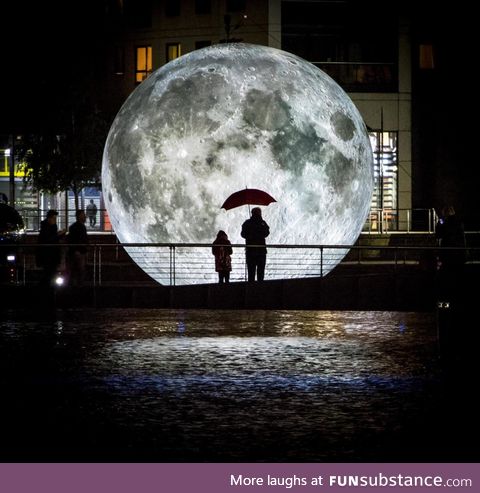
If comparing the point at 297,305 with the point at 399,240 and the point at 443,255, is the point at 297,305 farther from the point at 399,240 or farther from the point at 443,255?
the point at 399,240

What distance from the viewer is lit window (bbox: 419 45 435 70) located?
162ft

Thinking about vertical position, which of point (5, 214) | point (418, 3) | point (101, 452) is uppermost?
point (418, 3)

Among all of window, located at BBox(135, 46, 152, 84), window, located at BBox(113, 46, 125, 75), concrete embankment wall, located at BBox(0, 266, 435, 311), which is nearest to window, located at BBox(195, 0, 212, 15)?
window, located at BBox(135, 46, 152, 84)

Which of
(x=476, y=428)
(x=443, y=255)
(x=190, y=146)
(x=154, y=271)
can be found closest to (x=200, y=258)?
(x=154, y=271)

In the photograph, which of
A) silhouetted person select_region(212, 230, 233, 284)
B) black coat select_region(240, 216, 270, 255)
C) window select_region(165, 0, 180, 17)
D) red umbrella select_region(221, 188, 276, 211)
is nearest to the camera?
silhouetted person select_region(212, 230, 233, 284)

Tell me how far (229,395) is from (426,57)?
41893 millimetres

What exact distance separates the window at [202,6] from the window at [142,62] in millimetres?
2983

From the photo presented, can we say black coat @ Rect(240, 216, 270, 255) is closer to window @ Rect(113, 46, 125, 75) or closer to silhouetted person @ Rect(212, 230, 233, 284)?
silhouetted person @ Rect(212, 230, 233, 284)

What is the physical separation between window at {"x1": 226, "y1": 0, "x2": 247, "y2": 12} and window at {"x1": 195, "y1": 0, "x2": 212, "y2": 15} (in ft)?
2.97

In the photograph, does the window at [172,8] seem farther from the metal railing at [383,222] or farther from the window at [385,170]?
the window at [385,170]

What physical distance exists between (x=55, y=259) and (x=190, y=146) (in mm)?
3177

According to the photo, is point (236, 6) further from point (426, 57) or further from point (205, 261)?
point (205, 261)

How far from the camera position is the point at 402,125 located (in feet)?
158

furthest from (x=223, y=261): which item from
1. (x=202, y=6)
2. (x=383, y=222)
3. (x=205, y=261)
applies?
(x=202, y=6)
